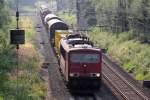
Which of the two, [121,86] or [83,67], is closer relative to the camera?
[83,67]

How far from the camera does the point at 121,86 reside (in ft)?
97.7

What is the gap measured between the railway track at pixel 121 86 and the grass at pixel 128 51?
160 cm

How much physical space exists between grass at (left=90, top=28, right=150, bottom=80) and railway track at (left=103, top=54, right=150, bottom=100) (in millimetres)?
1597

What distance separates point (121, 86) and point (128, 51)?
38.4ft

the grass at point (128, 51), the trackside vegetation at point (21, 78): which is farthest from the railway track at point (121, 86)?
the trackside vegetation at point (21, 78)

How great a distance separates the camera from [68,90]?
1113 inches

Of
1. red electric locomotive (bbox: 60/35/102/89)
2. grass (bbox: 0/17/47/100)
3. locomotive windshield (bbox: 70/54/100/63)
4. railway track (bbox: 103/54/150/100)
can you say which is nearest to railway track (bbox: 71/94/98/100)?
red electric locomotive (bbox: 60/35/102/89)

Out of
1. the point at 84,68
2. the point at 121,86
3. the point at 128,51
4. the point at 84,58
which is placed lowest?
the point at 121,86

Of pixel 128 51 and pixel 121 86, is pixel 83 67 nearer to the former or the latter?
pixel 121 86

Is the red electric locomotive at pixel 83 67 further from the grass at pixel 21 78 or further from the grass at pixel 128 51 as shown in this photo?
the grass at pixel 128 51

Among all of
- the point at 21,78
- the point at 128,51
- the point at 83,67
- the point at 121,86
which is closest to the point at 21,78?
the point at 21,78

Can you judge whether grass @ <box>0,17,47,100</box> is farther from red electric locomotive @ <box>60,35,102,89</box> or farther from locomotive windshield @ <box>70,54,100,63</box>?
locomotive windshield @ <box>70,54,100,63</box>

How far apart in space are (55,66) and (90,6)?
32.8 meters

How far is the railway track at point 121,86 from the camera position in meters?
26.8
